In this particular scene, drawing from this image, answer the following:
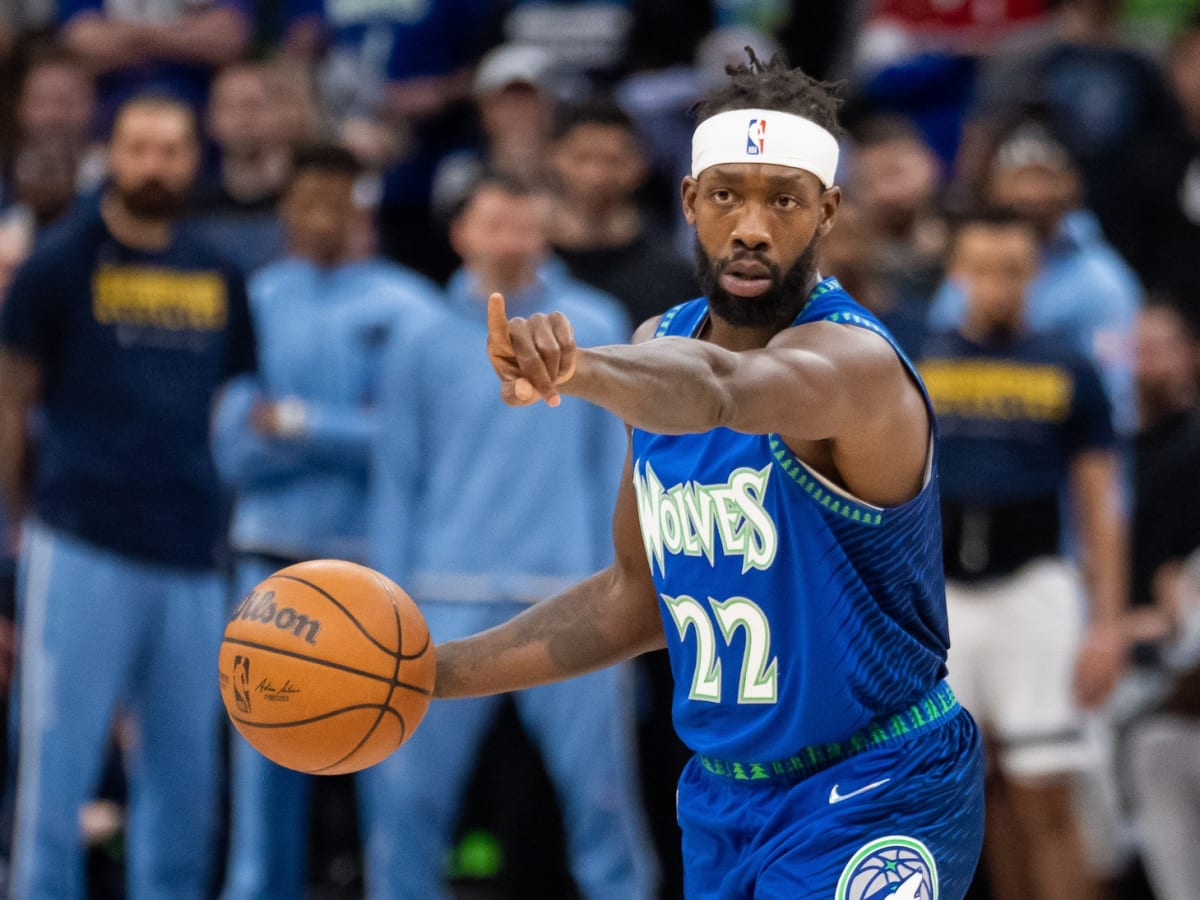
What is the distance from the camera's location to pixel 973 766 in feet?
12.9

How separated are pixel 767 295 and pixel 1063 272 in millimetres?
4768

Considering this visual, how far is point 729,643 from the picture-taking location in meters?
3.85

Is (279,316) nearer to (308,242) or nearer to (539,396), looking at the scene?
(308,242)

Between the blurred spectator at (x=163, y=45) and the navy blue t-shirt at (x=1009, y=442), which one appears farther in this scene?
the blurred spectator at (x=163, y=45)

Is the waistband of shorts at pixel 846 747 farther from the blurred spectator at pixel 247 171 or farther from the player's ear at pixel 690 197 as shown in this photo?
the blurred spectator at pixel 247 171

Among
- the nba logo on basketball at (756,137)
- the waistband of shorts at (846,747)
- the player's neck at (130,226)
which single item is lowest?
the waistband of shorts at (846,747)

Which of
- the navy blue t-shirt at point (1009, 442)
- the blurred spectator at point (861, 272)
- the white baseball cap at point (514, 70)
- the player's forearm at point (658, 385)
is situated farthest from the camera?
the white baseball cap at point (514, 70)

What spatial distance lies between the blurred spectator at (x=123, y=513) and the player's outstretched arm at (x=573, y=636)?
289cm

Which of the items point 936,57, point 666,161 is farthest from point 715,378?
point 936,57

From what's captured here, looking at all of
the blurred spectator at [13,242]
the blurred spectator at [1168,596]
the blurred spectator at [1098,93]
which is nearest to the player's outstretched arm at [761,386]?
the blurred spectator at [1168,596]

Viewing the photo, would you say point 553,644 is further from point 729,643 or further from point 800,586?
point 800,586

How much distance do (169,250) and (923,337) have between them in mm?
2911

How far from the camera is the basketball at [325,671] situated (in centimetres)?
395

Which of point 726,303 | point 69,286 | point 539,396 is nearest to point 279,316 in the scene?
point 69,286
